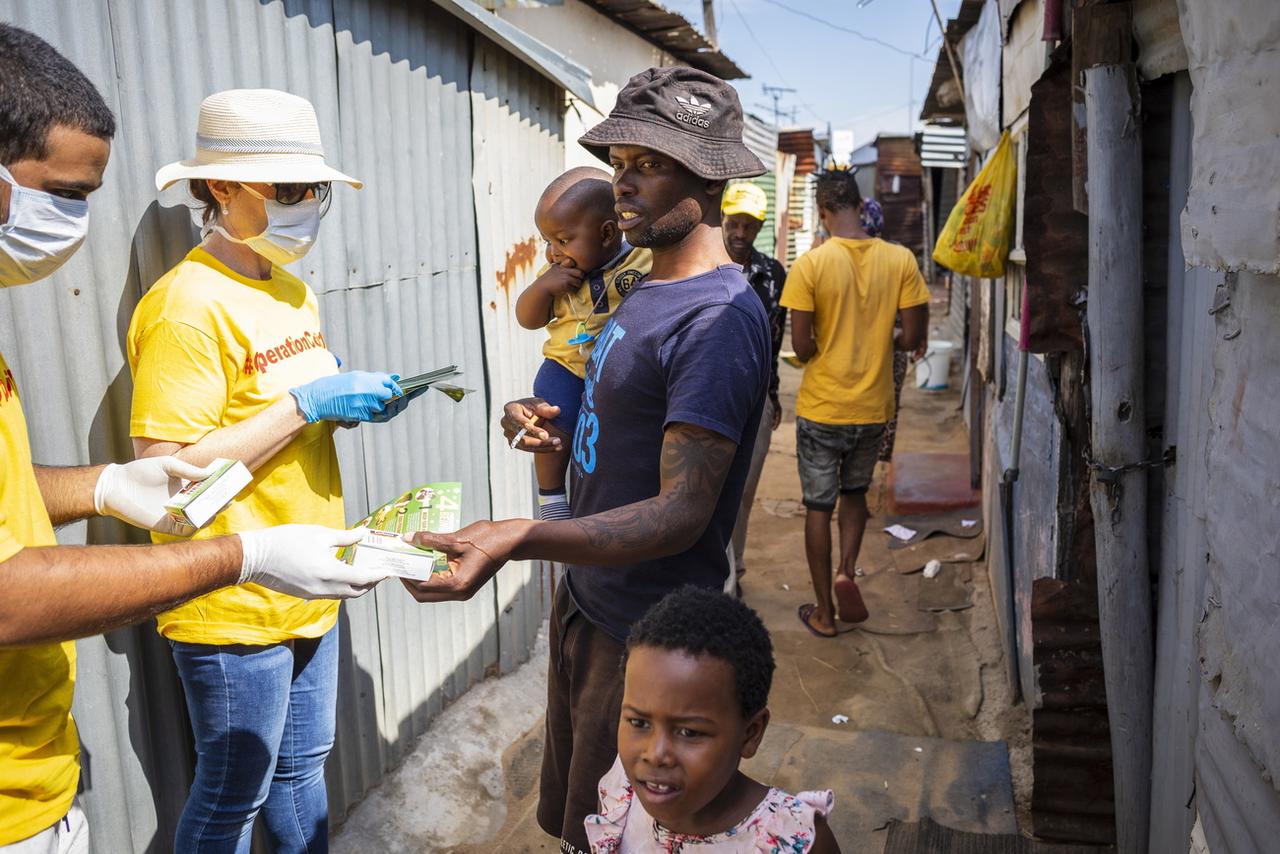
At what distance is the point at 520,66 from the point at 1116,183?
9.23 feet

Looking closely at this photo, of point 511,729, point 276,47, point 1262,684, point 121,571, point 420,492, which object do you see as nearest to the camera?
point 1262,684

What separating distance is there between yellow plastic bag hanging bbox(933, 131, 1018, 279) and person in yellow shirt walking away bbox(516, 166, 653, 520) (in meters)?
2.38

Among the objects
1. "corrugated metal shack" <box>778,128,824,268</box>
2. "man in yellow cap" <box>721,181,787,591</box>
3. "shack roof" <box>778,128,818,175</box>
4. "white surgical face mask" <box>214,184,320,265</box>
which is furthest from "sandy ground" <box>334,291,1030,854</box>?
"shack roof" <box>778,128,818,175</box>

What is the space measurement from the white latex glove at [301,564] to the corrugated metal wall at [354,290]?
81cm

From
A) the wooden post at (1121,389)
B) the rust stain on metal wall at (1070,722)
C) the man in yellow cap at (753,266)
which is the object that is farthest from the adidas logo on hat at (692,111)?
the man in yellow cap at (753,266)

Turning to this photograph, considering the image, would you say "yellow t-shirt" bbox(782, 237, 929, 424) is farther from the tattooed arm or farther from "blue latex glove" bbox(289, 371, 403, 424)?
the tattooed arm

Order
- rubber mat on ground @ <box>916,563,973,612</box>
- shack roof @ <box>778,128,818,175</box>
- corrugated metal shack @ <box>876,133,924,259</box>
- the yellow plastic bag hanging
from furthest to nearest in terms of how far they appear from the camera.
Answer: corrugated metal shack @ <box>876,133,924,259</box>, shack roof @ <box>778,128,818,175</box>, rubber mat on ground @ <box>916,563,973,612</box>, the yellow plastic bag hanging

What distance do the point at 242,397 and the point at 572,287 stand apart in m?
1.07

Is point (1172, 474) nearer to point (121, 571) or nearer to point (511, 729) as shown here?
point (121, 571)

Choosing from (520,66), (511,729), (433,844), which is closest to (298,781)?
(433,844)

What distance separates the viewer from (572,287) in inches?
116

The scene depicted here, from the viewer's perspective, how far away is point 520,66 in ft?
14.4

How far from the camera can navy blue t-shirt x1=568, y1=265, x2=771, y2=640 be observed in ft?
6.18

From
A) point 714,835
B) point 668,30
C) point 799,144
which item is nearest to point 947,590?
point 714,835
